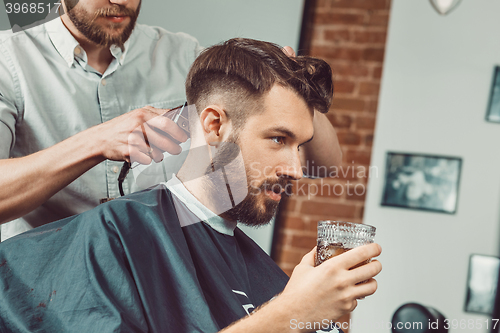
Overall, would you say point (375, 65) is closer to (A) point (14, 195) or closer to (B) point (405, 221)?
(B) point (405, 221)

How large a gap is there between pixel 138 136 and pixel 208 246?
1.36ft

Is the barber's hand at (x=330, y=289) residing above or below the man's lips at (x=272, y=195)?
below

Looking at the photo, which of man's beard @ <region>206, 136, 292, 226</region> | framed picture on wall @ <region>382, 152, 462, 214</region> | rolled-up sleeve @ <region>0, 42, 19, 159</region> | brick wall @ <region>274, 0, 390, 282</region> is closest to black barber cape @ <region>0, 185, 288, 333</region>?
man's beard @ <region>206, 136, 292, 226</region>

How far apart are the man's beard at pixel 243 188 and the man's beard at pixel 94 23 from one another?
553 millimetres

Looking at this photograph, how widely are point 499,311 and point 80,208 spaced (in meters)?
2.28

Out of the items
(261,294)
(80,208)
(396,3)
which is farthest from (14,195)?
(396,3)

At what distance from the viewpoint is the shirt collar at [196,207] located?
1.34m

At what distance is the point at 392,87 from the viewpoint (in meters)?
2.42

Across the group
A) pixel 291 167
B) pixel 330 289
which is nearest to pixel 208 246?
A: pixel 291 167

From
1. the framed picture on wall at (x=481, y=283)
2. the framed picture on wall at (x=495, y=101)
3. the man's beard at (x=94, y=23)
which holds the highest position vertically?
the framed picture on wall at (x=495, y=101)

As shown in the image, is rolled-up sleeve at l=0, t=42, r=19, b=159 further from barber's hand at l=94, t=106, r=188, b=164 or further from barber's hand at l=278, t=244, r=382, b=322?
barber's hand at l=278, t=244, r=382, b=322

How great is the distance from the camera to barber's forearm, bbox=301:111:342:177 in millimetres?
1708

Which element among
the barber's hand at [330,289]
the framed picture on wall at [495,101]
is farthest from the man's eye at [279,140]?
the framed picture on wall at [495,101]

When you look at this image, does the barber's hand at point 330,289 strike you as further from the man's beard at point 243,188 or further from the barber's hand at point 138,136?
the barber's hand at point 138,136
